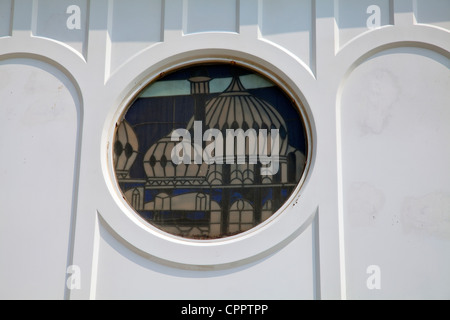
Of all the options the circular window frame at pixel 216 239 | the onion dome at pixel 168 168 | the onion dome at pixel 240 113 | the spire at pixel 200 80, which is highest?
the spire at pixel 200 80

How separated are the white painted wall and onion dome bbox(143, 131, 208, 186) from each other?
44 centimetres

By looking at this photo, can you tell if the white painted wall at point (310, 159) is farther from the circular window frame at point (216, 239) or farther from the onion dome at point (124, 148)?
the onion dome at point (124, 148)

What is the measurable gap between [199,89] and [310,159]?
1.41m

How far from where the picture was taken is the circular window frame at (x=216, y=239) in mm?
5363

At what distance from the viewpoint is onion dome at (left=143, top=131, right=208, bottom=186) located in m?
5.79

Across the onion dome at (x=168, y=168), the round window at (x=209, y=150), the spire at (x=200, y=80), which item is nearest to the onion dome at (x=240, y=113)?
the round window at (x=209, y=150)

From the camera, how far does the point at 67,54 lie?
6059mm

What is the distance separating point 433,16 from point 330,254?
8.37 feet

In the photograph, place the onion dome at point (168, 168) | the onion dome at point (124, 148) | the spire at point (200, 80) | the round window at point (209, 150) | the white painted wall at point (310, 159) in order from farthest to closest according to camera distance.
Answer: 1. the spire at point (200, 80)
2. the onion dome at point (124, 148)
3. the onion dome at point (168, 168)
4. the round window at point (209, 150)
5. the white painted wall at point (310, 159)

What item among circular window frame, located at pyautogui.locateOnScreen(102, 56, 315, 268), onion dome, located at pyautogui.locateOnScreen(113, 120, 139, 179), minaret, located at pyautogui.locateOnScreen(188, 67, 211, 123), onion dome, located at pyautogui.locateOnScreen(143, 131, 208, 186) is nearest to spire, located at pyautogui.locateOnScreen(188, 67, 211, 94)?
minaret, located at pyautogui.locateOnScreen(188, 67, 211, 123)

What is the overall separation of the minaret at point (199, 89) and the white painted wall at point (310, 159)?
17 centimetres

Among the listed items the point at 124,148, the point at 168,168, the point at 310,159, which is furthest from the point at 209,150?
the point at 310,159

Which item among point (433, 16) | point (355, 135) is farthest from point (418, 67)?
point (355, 135)

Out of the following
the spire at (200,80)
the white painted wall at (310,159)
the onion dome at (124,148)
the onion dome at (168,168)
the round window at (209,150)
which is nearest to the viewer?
the white painted wall at (310,159)
